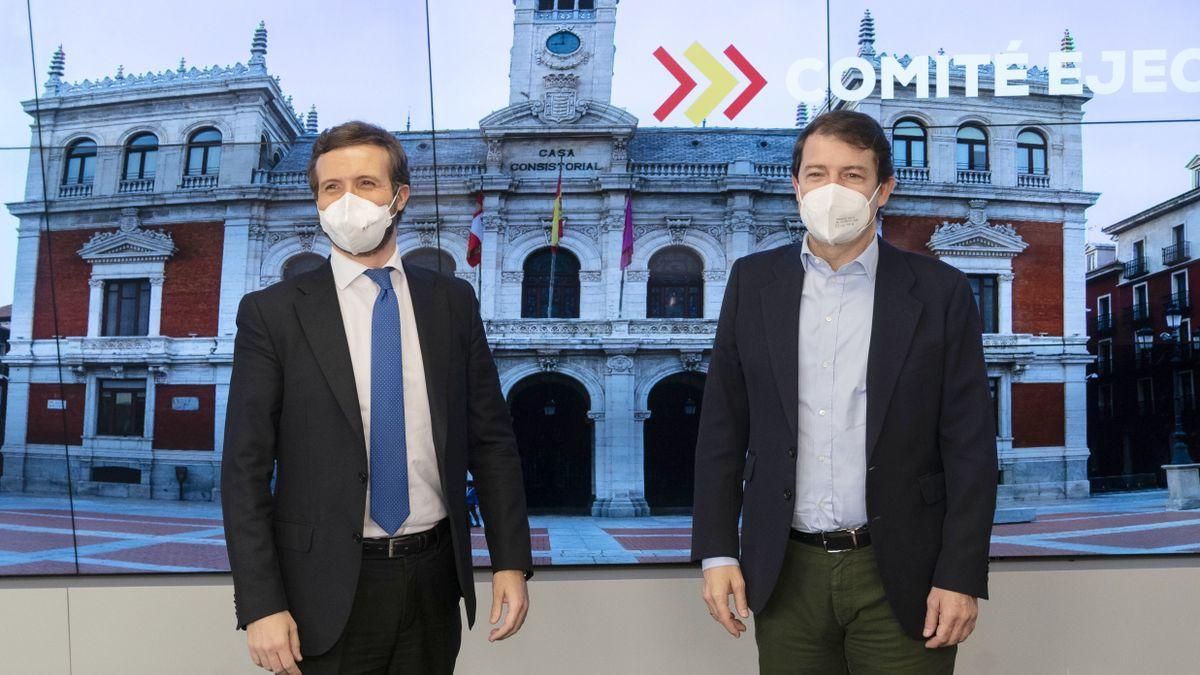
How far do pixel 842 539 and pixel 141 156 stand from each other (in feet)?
12.0

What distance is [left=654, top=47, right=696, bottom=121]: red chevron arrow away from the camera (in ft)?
13.3

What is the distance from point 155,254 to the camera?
419 cm

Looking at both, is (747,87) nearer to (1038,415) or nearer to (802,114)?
(802,114)

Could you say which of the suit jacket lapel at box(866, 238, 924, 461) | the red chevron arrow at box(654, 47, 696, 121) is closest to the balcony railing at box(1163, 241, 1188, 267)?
the red chevron arrow at box(654, 47, 696, 121)

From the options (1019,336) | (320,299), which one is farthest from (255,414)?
(1019,336)

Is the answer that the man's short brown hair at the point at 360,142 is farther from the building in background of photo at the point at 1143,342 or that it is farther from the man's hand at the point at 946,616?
the building in background of photo at the point at 1143,342

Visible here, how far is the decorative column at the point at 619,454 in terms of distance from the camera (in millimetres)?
4012

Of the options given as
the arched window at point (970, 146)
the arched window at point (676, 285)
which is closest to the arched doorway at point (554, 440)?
the arched window at point (676, 285)

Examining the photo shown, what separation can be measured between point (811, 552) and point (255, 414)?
4.42ft

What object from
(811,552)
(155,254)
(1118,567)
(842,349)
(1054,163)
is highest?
(1054,163)

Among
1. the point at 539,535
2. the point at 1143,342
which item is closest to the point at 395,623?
the point at 539,535

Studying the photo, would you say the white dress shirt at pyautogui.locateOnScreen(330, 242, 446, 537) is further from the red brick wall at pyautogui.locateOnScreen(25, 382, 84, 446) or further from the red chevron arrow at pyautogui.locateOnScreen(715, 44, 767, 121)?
the red brick wall at pyautogui.locateOnScreen(25, 382, 84, 446)

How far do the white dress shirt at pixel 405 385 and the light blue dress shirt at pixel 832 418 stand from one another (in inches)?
28.8

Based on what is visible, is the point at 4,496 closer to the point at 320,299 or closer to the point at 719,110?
the point at 320,299
